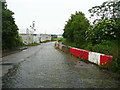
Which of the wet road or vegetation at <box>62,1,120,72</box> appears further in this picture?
vegetation at <box>62,1,120,72</box>

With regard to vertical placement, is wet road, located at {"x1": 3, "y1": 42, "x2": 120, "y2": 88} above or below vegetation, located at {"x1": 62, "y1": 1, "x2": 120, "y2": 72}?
below

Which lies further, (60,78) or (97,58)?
(97,58)

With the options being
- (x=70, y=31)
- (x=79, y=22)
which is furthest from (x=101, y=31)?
(x=70, y=31)

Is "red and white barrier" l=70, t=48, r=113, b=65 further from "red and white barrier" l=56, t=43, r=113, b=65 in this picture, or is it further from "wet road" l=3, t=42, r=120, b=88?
"wet road" l=3, t=42, r=120, b=88

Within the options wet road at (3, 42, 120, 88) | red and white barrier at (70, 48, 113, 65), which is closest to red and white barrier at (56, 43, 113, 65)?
red and white barrier at (70, 48, 113, 65)

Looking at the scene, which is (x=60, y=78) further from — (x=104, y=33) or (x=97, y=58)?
(x=104, y=33)

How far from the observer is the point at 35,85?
6.63m

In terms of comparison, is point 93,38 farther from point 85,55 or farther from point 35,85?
point 35,85

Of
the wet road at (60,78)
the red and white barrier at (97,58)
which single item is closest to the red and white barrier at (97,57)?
the red and white barrier at (97,58)

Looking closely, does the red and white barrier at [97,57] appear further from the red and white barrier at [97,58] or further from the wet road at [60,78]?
the wet road at [60,78]

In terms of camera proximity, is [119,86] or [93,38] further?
[93,38]

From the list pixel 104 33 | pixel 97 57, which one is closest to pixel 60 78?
pixel 97 57

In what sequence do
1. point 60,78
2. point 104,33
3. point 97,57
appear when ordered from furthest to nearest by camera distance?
point 104,33
point 97,57
point 60,78

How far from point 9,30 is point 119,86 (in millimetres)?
22641
